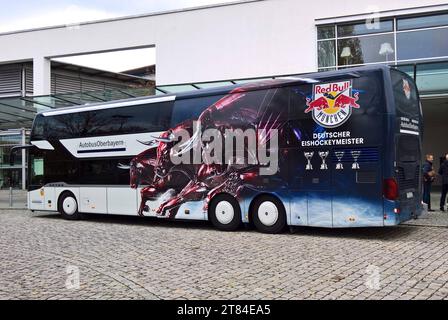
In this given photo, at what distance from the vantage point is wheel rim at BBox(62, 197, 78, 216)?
620 inches

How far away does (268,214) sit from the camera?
11719 mm

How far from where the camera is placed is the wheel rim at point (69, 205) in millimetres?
15741

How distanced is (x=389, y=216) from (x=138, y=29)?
18963mm

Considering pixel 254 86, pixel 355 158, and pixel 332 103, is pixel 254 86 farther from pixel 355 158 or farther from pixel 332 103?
pixel 355 158

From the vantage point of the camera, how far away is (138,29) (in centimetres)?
2580

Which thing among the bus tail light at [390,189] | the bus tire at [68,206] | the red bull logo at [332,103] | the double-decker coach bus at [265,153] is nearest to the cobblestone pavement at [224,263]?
the double-decker coach bus at [265,153]

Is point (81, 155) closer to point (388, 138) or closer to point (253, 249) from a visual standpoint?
point (253, 249)

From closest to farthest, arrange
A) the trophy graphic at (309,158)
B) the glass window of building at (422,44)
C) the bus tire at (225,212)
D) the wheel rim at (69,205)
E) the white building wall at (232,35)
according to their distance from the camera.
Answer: the trophy graphic at (309,158), the bus tire at (225,212), the wheel rim at (69,205), the glass window of building at (422,44), the white building wall at (232,35)

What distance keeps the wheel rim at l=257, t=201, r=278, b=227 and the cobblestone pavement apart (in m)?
0.39

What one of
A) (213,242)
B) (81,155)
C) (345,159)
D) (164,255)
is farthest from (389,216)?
(81,155)

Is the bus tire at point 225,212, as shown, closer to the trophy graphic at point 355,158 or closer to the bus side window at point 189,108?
the bus side window at point 189,108

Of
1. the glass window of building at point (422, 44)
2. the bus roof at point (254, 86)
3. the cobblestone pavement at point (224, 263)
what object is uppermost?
the glass window of building at point (422, 44)

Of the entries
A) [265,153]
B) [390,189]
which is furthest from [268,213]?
[390,189]
